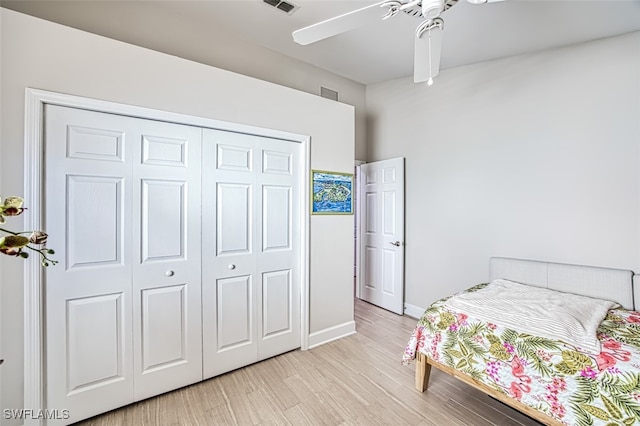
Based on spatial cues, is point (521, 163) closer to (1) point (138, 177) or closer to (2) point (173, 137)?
(2) point (173, 137)

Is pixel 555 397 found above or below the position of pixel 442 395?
above

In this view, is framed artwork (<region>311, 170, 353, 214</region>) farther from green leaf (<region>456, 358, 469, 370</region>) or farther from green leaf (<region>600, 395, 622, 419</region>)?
green leaf (<region>600, 395, 622, 419</region>)

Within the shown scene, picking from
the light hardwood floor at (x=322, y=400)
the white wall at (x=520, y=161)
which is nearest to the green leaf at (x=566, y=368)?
the light hardwood floor at (x=322, y=400)

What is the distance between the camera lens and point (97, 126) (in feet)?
6.10

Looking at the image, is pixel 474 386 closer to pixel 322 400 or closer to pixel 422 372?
pixel 422 372

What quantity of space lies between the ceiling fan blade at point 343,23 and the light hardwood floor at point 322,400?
246 cm

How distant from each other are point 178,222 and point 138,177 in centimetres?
42

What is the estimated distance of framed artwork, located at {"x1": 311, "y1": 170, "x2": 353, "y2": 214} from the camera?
2.83 meters

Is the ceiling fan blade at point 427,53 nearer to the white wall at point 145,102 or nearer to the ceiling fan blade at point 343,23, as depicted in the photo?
the ceiling fan blade at point 343,23

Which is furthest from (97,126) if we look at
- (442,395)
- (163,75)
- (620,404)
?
(620,404)

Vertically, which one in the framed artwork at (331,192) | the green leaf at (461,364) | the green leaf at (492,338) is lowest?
the green leaf at (461,364)

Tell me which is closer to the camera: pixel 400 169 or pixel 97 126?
pixel 97 126

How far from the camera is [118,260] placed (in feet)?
6.38

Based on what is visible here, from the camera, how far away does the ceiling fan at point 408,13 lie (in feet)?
4.81
